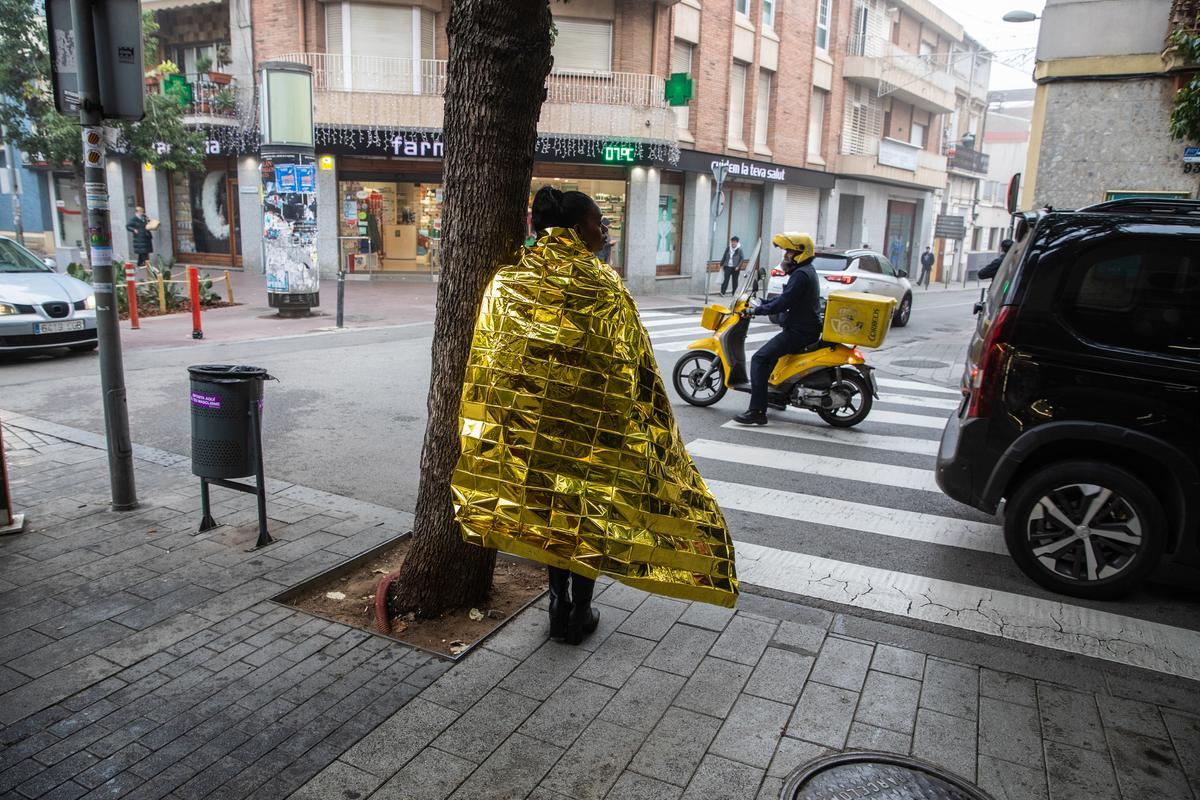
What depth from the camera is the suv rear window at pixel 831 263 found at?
17.8m

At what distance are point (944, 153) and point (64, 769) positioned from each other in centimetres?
4701

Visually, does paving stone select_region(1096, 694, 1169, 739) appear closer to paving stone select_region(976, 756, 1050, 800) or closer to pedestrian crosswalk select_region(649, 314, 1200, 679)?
pedestrian crosswalk select_region(649, 314, 1200, 679)

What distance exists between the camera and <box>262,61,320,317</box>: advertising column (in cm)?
1470

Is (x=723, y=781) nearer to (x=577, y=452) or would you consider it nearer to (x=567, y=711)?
(x=567, y=711)

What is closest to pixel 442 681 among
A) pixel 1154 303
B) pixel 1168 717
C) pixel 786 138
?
pixel 1168 717

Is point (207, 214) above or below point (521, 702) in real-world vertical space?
above

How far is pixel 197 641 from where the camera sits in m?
3.80

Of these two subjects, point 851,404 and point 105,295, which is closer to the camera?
point 105,295

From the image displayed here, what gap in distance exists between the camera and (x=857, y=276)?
17.8m

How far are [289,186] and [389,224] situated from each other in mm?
9730

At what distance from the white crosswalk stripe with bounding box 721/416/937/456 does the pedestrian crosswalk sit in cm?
2

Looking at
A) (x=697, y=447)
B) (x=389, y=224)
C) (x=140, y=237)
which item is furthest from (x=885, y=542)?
(x=389, y=224)

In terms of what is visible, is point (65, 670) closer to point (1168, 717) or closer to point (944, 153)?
point (1168, 717)

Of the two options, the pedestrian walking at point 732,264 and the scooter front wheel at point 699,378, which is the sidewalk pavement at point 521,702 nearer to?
the scooter front wheel at point 699,378
